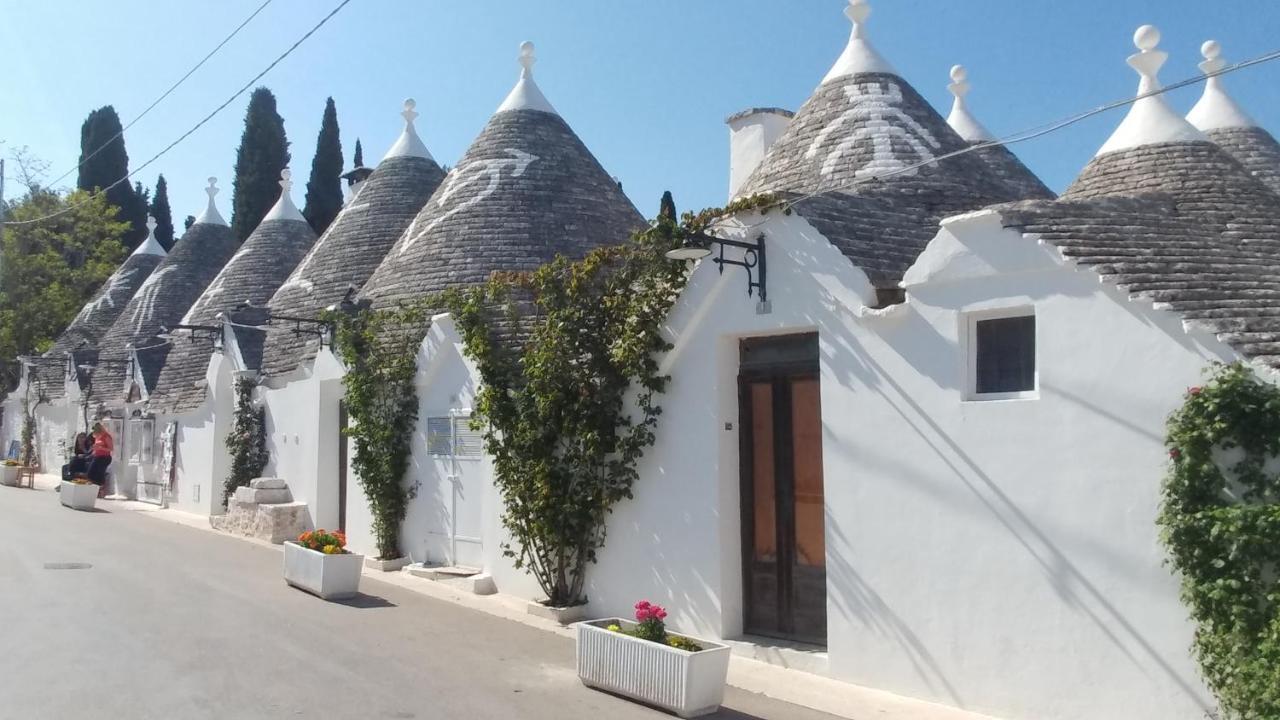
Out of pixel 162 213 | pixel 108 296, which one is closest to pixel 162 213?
pixel 162 213

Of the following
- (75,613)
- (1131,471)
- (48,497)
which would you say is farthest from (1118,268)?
(48,497)

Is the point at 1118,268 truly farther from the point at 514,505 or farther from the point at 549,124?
the point at 549,124

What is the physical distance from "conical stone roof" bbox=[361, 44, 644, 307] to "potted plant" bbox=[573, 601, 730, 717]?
8.26 m

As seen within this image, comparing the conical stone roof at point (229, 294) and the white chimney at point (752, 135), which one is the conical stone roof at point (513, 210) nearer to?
the white chimney at point (752, 135)

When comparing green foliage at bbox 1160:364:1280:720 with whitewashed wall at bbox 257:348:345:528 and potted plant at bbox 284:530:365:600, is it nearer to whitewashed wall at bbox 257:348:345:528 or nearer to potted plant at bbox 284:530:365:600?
potted plant at bbox 284:530:365:600

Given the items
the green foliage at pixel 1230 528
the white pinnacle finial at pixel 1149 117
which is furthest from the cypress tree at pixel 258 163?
the green foliage at pixel 1230 528

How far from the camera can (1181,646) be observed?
6277mm

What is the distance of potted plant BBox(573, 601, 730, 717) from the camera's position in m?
7.16

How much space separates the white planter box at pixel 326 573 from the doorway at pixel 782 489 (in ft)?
15.9

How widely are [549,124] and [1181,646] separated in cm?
1401

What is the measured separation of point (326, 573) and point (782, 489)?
5.46m

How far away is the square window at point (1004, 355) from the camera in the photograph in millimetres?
7328

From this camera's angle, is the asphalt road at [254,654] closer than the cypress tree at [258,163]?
Yes

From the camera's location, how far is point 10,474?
91.3 feet
